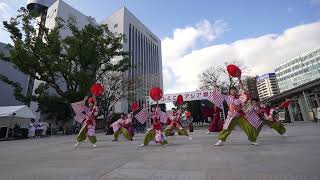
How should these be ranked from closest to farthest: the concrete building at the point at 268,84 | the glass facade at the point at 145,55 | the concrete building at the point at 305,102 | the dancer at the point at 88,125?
the dancer at the point at 88,125, the concrete building at the point at 305,102, the glass facade at the point at 145,55, the concrete building at the point at 268,84

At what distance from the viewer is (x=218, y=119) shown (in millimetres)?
13688

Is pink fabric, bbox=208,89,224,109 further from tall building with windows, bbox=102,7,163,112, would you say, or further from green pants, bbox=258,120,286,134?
tall building with windows, bbox=102,7,163,112

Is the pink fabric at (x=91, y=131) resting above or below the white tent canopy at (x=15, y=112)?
below

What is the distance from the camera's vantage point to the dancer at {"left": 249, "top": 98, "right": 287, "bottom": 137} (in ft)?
30.3

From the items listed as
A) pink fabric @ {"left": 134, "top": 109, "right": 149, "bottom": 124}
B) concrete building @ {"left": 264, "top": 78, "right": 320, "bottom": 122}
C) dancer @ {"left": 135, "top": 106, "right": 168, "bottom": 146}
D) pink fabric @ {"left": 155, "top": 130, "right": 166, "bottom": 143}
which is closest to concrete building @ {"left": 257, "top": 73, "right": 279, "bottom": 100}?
concrete building @ {"left": 264, "top": 78, "right": 320, "bottom": 122}

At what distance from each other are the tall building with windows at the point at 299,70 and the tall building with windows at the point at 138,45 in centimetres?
5195

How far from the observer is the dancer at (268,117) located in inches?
363

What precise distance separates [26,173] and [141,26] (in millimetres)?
75776

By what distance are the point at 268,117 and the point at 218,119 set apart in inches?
155

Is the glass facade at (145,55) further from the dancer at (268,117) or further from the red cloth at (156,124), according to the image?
the red cloth at (156,124)

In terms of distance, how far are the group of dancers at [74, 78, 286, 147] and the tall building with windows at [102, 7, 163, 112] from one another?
153ft

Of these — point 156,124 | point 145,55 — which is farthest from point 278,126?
point 145,55

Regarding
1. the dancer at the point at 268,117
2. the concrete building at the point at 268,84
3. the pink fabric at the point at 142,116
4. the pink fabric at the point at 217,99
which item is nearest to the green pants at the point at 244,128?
the pink fabric at the point at 217,99

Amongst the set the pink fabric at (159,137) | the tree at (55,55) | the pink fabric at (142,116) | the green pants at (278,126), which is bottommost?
the pink fabric at (159,137)
